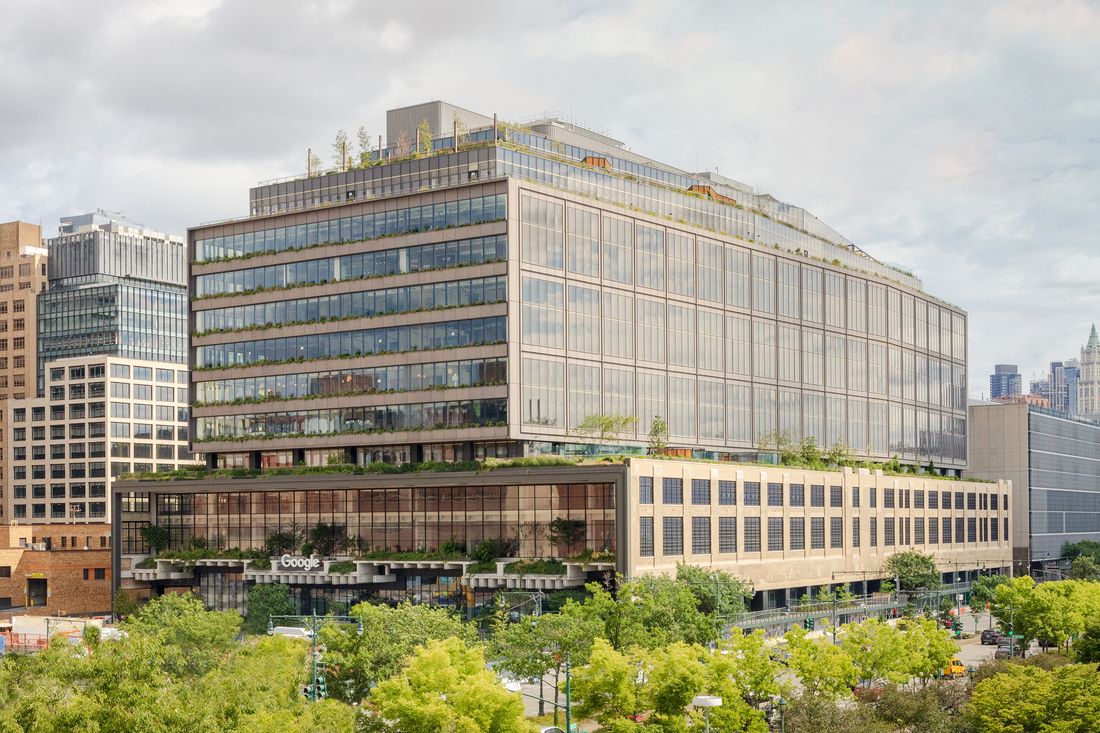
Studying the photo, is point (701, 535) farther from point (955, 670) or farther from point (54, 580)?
point (54, 580)

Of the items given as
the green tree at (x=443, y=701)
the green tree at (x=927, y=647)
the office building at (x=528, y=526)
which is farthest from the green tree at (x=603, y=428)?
the green tree at (x=443, y=701)

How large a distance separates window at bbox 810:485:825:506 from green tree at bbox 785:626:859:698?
216ft

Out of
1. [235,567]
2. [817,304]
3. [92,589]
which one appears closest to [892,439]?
[817,304]

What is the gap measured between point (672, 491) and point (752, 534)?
16.4m

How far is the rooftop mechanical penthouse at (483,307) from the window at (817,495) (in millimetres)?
10613

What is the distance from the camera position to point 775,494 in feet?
489

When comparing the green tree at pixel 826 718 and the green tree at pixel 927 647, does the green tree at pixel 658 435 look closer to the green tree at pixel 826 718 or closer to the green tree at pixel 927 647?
the green tree at pixel 927 647

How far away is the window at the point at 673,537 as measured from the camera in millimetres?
129000

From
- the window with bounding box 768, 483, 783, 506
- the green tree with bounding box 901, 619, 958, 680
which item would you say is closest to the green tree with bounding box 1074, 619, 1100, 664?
the green tree with bounding box 901, 619, 958, 680

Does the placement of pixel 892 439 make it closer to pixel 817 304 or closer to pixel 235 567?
pixel 817 304

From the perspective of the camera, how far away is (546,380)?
138m

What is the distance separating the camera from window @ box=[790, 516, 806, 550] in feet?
497

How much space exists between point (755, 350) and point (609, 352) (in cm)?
2926

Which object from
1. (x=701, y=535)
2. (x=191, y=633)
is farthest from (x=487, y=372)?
(x=191, y=633)
